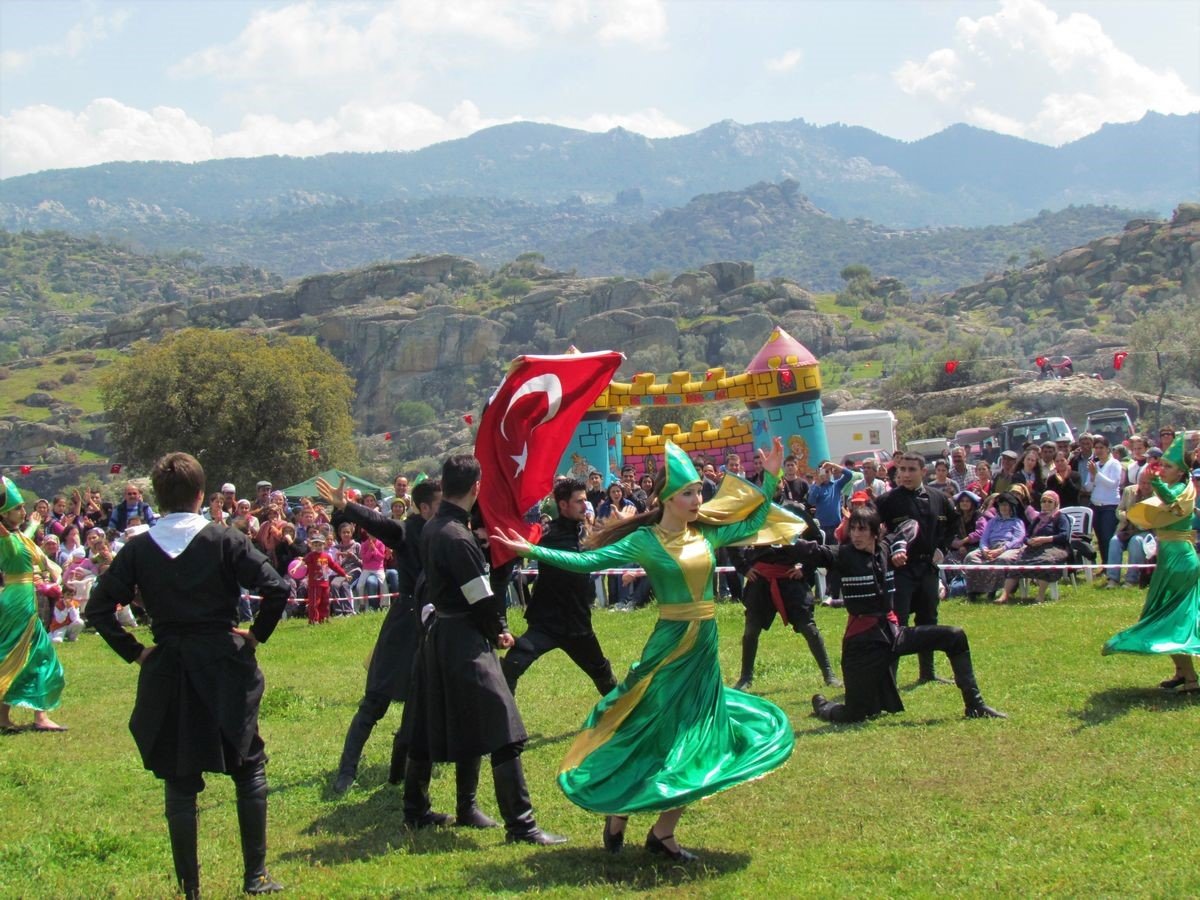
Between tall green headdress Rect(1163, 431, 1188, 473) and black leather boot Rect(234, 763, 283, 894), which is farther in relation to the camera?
tall green headdress Rect(1163, 431, 1188, 473)

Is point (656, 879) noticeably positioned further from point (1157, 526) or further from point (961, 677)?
point (1157, 526)

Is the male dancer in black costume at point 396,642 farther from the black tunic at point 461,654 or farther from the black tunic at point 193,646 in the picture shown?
the black tunic at point 193,646

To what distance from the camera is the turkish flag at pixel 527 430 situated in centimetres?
823

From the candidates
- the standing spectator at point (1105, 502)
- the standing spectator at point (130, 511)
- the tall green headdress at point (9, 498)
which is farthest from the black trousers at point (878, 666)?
the standing spectator at point (130, 511)

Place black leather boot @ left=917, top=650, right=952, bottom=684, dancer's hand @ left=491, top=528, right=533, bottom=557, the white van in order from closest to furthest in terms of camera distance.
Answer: dancer's hand @ left=491, top=528, right=533, bottom=557, black leather boot @ left=917, top=650, right=952, bottom=684, the white van

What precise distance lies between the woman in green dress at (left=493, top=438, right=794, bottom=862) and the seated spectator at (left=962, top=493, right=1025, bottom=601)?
9.23 m

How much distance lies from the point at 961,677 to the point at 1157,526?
1.94 metres

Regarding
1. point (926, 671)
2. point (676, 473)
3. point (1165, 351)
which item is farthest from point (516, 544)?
point (1165, 351)

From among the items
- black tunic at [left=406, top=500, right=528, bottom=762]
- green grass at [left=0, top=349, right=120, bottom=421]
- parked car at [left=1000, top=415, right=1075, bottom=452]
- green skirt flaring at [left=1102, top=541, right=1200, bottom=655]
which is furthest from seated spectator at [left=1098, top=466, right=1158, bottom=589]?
green grass at [left=0, top=349, right=120, bottom=421]

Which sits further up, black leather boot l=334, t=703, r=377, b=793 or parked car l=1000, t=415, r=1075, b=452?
black leather boot l=334, t=703, r=377, b=793

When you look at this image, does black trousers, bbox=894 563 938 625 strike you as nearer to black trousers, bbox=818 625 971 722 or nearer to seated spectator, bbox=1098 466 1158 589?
black trousers, bbox=818 625 971 722

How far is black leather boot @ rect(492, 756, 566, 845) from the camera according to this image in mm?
6863

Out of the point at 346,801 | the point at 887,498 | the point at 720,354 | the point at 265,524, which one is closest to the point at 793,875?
the point at 346,801

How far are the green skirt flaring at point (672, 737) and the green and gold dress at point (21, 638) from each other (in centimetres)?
618
